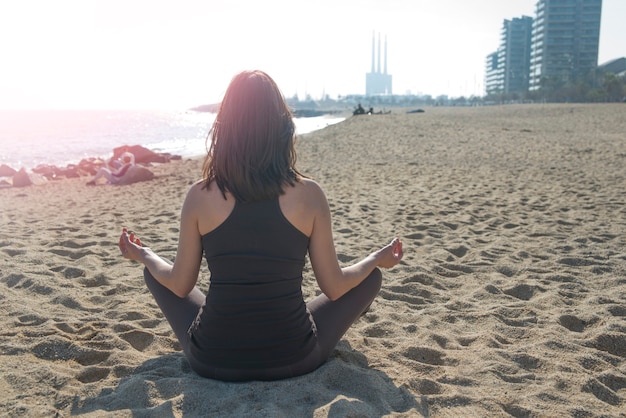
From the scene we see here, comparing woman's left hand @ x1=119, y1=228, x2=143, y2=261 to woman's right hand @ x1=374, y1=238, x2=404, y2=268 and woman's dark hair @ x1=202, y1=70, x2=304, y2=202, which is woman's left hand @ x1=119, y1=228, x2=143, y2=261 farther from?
woman's right hand @ x1=374, y1=238, x2=404, y2=268

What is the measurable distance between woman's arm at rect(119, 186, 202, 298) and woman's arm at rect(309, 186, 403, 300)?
49cm

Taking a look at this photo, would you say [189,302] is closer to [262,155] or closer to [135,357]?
[135,357]

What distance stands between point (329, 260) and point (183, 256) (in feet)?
2.08

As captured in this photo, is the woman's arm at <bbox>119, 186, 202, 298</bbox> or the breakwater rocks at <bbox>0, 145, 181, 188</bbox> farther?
the breakwater rocks at <bbox>0, 145, 181, 188</bbox>

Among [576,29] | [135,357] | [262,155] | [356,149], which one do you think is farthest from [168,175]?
[576,29]

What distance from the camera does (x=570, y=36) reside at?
9788 centimetres

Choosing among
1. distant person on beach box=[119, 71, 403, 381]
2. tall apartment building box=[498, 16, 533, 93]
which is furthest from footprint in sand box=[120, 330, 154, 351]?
tall apartment building box=[498, 16, 533, 93]

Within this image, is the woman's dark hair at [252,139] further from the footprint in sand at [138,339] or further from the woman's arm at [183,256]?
the footprint in sand at [138,339]

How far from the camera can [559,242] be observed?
536 cm

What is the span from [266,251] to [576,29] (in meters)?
110

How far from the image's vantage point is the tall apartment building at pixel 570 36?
320 ft

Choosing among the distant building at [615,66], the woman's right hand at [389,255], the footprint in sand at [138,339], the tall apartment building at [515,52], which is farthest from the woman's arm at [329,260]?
the tall apartment building at [515,52]

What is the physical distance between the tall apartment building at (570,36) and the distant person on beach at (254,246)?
104598 mm

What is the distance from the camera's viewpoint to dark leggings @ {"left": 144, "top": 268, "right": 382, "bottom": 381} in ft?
8.23
